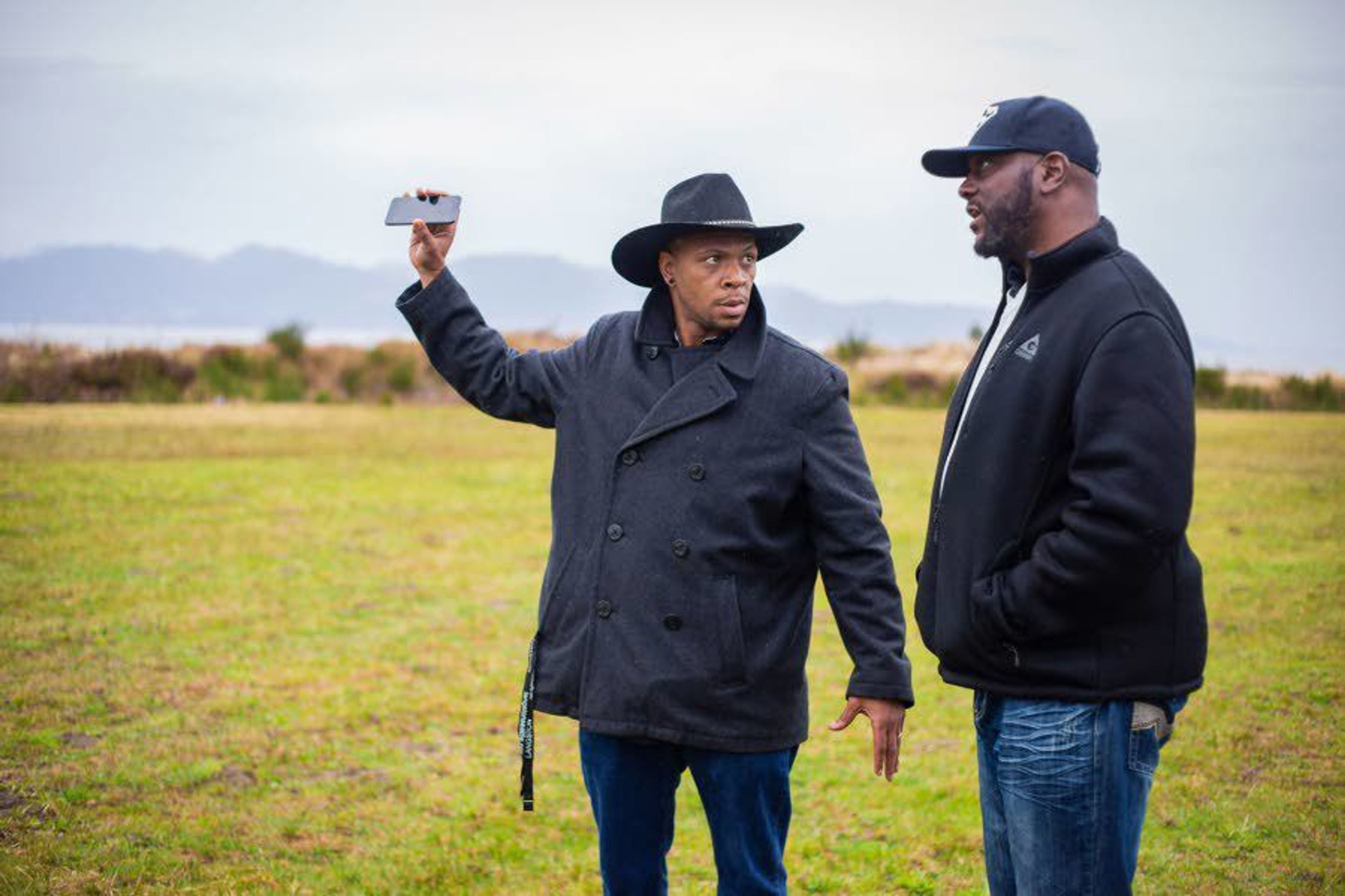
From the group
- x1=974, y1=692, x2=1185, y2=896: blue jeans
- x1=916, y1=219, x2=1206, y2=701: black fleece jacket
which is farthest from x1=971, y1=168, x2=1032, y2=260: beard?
x1=974, y1=692, x2=1185, y2=896: blue jeans

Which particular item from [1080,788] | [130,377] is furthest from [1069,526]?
[130,377]

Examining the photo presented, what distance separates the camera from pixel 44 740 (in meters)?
6.52

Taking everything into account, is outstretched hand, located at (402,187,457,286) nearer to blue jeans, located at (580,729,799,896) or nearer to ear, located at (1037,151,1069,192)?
blue jeans, located at (580,729,799,896)

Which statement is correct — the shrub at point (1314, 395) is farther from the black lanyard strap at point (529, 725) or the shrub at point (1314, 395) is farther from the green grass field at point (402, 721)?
the black lanyard strap at point (529, 725)

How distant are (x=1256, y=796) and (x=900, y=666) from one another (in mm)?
3592

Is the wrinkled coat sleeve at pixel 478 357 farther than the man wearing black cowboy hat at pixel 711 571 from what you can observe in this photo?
Yes

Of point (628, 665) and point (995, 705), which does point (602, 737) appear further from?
point (995, 705)

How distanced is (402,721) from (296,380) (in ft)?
82.1

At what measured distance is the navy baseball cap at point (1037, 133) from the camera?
278cm

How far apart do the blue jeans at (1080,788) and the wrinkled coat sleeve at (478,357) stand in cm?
163

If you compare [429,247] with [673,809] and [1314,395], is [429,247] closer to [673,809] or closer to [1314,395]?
[673,809]

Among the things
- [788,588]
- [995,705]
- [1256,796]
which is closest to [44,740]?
[788,588]

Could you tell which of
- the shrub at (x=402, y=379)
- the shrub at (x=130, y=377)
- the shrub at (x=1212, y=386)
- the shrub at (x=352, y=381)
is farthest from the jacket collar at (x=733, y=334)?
the shrub at (x=1212, y=386)

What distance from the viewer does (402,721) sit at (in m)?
7.28
